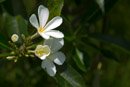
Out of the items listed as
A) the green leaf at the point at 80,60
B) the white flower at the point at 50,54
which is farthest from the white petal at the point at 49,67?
the green leaf at the point at 80,60

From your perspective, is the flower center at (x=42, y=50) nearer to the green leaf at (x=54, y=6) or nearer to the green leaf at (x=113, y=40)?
the green leaf at (x=54, y=6)

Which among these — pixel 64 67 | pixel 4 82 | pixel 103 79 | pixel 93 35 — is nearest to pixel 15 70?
pixel 4 82

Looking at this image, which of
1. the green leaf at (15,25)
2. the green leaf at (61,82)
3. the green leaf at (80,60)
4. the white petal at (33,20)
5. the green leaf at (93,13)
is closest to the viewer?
the white petal at (33,20)

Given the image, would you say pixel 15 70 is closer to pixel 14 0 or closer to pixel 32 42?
pixel 14 0

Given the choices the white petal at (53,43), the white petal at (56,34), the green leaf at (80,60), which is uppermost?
the white petal at (56,34)

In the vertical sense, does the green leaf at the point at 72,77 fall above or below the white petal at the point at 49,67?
below

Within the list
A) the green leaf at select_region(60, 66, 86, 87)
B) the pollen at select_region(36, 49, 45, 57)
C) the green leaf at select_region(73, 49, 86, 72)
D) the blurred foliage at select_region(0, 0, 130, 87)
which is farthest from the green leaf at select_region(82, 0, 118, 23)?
the pollen at select_region(36, 49, 45, 57)

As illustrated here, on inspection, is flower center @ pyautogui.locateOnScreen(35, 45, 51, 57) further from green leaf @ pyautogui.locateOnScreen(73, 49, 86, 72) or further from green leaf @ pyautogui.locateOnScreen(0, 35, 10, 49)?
green leaf @ pyautogui.locateOnScreen(73, 49, 86, 72)

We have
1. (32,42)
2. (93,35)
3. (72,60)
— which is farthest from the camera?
(93,35)
